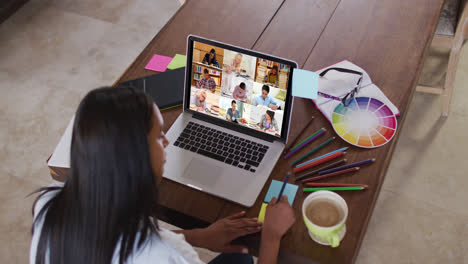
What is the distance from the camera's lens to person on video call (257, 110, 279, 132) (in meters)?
1.21

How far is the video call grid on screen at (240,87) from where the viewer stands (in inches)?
45.9

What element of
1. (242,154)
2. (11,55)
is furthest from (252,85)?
(11,55)

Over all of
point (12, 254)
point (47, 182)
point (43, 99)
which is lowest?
point (12, 254)

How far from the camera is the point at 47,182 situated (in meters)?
2.11

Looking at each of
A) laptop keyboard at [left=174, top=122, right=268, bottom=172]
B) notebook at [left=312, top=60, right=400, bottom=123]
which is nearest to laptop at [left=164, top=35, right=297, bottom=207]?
laptop keyboard at [left=174, top=122, right=268, bottom=172]

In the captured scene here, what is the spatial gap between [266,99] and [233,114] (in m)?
0.12

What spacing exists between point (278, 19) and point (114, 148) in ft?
3.48

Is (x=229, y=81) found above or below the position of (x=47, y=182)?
above

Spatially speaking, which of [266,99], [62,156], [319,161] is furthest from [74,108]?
[319,161]

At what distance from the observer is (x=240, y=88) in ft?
4.00

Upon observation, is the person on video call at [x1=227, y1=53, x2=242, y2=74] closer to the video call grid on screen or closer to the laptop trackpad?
the video call grid on screen

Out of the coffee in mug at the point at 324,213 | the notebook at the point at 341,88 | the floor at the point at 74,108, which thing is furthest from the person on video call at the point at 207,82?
the floor at the point at 74,108

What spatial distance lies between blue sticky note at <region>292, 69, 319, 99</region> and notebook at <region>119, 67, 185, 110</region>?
1.36ft

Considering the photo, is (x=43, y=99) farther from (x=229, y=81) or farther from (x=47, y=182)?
(x=229, y=81)
